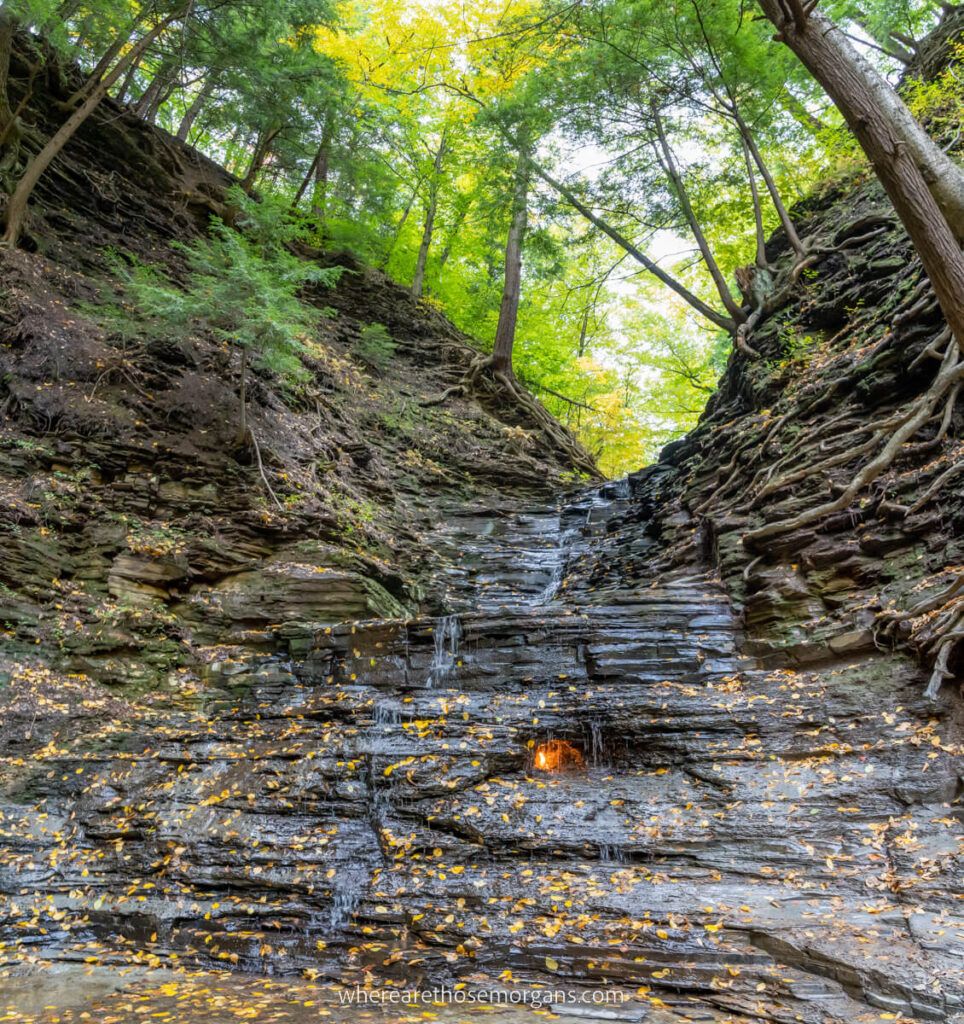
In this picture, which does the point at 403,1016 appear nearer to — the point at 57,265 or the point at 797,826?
the point at 797,826

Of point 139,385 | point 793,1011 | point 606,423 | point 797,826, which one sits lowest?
point 793,1011

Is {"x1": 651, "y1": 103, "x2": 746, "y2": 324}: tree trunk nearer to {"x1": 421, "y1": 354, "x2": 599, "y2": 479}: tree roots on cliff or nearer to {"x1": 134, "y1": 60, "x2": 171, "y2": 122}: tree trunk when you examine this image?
{"x1": 421, "y1": 354, "x2": 599, "y2": 479}: tree roots on cliff

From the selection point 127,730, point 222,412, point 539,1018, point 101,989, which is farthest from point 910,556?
point 222,412

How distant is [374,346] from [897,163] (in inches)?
501

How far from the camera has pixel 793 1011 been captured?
3.59 meters

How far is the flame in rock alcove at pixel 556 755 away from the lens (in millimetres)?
6273

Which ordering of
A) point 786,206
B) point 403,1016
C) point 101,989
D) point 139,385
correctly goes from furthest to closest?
1. point 786,206
2. point 139,385
3. point 101,989
4. point 403,1016

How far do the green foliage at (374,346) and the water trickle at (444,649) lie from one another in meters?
9.49

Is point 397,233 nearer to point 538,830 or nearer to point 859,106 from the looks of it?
point 859,106

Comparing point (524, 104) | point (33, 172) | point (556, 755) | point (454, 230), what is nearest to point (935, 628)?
point (556, 755)

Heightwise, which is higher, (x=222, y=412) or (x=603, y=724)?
(x=222, y=412)

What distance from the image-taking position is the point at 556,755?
637cm

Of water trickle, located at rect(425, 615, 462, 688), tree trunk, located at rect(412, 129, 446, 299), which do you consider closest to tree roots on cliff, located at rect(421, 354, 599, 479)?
tree trunk, located at rect(412, 129, 446, 299)

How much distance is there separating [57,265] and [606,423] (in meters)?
16.8
